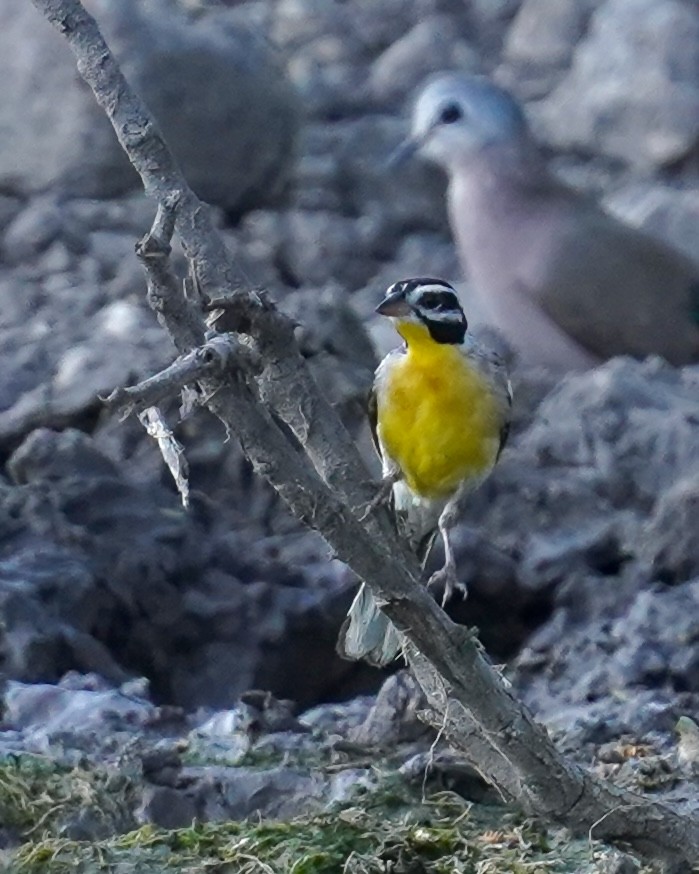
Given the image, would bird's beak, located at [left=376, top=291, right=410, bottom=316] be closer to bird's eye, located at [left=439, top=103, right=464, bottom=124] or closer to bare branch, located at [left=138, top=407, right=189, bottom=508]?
bare branch, located at [left=138, top=407, right=189, bottom=508]

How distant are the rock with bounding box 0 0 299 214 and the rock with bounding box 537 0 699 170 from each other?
1344 mm

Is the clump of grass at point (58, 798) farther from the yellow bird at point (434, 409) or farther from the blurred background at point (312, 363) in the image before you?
the yellow bird at point (434, 409)

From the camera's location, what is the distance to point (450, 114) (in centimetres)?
767

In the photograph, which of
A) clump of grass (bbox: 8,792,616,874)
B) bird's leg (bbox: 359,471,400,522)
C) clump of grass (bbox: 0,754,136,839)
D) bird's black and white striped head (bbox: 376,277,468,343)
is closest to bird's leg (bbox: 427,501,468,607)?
bird's black and white striped head (bbox: 376,277,468,343)

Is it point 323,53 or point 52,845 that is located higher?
point 323,53

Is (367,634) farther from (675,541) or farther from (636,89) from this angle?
(636,89)

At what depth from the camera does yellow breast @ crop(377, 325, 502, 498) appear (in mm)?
3764

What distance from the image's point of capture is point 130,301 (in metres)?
5.97

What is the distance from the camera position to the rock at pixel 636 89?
7930 millimetres

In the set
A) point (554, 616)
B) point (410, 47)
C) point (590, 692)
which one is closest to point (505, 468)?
point (554, 616)

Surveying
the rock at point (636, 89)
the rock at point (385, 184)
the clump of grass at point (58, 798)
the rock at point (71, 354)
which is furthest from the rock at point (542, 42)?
the clump of grass at point (58, 798)

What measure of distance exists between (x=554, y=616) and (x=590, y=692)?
0.44 metres

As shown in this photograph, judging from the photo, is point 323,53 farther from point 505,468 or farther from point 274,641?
point 274,641

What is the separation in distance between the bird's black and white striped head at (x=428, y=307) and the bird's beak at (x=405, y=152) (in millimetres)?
3779
